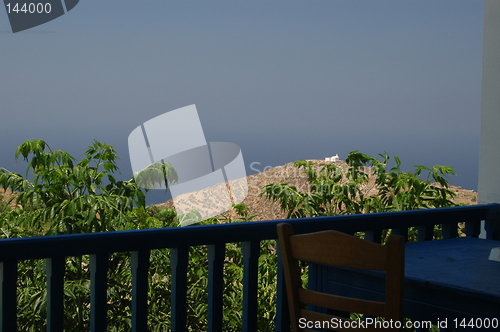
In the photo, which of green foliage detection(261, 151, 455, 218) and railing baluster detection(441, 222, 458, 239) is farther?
green foliage detection(261, 151, 455, 218)

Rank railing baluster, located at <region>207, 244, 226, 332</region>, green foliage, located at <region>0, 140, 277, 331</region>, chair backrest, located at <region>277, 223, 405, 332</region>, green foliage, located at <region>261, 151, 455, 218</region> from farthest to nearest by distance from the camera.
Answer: green foliage, located at <region>261, 151, 455, 218</region> → green foliage, located at <region>0, 140, 277, 331</region> → railing baluster, located at <region>207, 244, 226, 332</region> → chair backrest, located at <region>277, 223, 405, 332</region>

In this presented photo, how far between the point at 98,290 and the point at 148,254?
0.17 metres

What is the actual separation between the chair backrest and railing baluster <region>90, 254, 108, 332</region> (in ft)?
1.76

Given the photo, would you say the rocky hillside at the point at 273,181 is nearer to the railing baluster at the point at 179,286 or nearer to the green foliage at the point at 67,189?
the green foliage at the point at 67,189

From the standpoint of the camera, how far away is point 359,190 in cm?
376

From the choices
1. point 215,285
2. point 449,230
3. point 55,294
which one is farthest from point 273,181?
point 55,294

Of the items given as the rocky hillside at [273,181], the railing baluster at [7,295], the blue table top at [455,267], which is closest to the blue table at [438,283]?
the blue table top at [455,267]

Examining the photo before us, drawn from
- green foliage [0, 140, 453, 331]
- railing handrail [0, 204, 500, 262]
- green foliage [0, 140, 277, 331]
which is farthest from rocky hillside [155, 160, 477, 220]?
railing handrail [0, 204, 500, 262]

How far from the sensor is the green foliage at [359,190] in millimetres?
3439

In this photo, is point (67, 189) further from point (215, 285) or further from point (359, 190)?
point (359, 190)

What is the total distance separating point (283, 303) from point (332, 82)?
7929 mm

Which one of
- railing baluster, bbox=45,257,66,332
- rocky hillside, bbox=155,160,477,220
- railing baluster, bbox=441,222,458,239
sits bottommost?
rocky hillside, bbox=155,160,477,220

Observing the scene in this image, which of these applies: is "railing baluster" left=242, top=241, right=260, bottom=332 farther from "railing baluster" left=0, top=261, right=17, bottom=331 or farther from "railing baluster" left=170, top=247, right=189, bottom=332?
"railing baluster" left=0, top=261, right=17, bottom=331

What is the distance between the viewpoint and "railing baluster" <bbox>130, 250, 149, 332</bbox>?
1383mm
